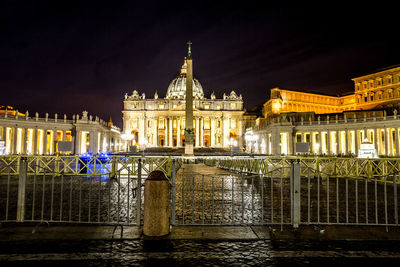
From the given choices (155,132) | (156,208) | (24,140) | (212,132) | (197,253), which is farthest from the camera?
(155,132)

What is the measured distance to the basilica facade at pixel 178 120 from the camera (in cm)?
10006

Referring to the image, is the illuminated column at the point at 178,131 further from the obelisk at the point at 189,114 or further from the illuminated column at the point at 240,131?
the obelisk at the point at 189,114

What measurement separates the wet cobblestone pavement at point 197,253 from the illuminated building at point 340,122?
45.8m

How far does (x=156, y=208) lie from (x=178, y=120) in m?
93.8

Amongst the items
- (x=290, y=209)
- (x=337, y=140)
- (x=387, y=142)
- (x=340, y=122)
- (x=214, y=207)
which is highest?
(x=340, y=122)

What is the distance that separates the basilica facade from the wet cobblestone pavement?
92.4 meters

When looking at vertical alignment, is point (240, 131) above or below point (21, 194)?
above

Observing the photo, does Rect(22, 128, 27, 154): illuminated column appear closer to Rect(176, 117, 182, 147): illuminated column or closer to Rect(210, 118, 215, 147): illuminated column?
Rect(176, 117, 182, 147): illuminated column

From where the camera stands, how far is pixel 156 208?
6.10m

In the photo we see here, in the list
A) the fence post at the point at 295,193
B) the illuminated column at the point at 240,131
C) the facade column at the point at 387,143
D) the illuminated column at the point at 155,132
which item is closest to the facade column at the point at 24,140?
the illuminated column at the point at 155,132

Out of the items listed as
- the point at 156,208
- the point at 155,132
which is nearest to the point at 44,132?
the point at 155,132

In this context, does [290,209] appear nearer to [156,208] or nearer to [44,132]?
[156,208]

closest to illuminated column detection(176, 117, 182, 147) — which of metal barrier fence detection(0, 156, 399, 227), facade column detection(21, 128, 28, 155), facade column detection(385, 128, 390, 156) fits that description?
facade column detection(21, 128, 28, 155)

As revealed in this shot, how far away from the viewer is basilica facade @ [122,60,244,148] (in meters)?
100
